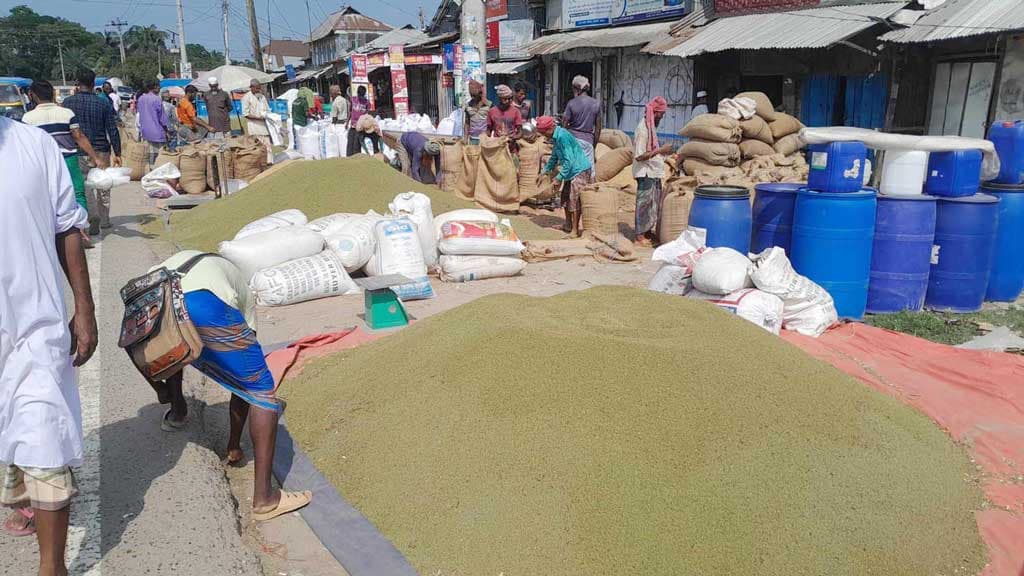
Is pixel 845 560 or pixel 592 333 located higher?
pixel 592 333

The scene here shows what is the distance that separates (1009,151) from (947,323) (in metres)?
1.39

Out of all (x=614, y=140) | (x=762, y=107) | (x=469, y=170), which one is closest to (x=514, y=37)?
(x=614, y=140)

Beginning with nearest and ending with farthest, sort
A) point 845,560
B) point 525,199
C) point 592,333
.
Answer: point 845,560
point 592,333
point 525,199

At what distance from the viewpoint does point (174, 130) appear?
15406 mm

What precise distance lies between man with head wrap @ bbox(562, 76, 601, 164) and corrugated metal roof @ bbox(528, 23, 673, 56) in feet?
16.4

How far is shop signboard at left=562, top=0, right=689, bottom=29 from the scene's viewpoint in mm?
13727

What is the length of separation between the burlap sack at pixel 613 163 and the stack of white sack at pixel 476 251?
3.76 meters

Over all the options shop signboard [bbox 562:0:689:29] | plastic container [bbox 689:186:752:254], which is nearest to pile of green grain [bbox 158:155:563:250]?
plastic container [bbox 689:186:752:254]

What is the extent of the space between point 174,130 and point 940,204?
1462 cm

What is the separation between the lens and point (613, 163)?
970 centimetres

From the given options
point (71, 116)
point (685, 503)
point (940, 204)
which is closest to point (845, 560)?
point (685, 503)

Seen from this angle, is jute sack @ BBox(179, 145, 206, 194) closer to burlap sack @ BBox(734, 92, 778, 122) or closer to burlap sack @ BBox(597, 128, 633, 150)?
burlap sack @ BBox(597, 128, 633, 150)

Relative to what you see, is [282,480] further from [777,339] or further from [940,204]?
[940,204]

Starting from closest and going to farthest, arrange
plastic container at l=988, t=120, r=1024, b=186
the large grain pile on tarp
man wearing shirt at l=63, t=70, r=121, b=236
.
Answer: the large grain pile on tarp
plastic container at l=988, t=120, r=1024, b=186
man wearing shirt at l=63, t=70, r=121, b=236
